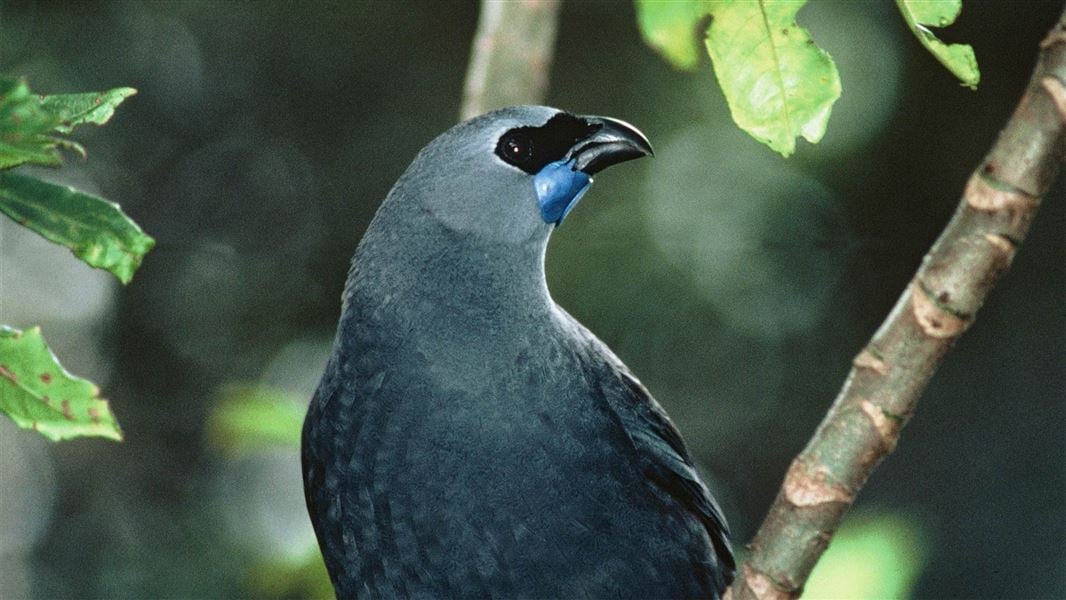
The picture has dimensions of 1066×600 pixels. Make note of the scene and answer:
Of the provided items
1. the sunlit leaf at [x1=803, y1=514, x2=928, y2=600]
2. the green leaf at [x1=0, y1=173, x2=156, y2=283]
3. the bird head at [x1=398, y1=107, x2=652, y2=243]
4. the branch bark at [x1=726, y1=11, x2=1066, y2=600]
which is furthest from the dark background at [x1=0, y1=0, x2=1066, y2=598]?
the branch bark at [x1=726, y1=11, x2=1066, y2=600]

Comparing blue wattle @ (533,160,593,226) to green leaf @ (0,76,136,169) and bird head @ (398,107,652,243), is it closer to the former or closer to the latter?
bird head @ (398,107,652,243)

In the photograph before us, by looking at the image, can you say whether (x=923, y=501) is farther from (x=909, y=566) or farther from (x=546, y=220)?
(x=546, y=220)

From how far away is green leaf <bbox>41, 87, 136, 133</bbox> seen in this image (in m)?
1.80

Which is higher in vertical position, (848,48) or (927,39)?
(927,39)

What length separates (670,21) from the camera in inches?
77.5

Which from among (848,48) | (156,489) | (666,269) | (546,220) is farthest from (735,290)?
(546,220)

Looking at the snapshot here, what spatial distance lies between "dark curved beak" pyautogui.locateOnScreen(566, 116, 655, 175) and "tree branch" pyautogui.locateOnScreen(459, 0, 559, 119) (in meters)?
0.73

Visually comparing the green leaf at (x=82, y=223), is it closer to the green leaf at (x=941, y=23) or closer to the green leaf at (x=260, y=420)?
the green leaf at (x=941, y=23)

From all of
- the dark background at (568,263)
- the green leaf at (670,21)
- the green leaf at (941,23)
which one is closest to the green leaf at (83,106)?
the green leaf at (670,21)

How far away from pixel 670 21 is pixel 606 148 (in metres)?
0.61

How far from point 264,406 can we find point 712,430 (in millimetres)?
3277

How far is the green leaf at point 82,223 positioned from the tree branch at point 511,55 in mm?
1437

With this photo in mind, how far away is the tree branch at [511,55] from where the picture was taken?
329 cm

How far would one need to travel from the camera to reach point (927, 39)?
5.58 feet
